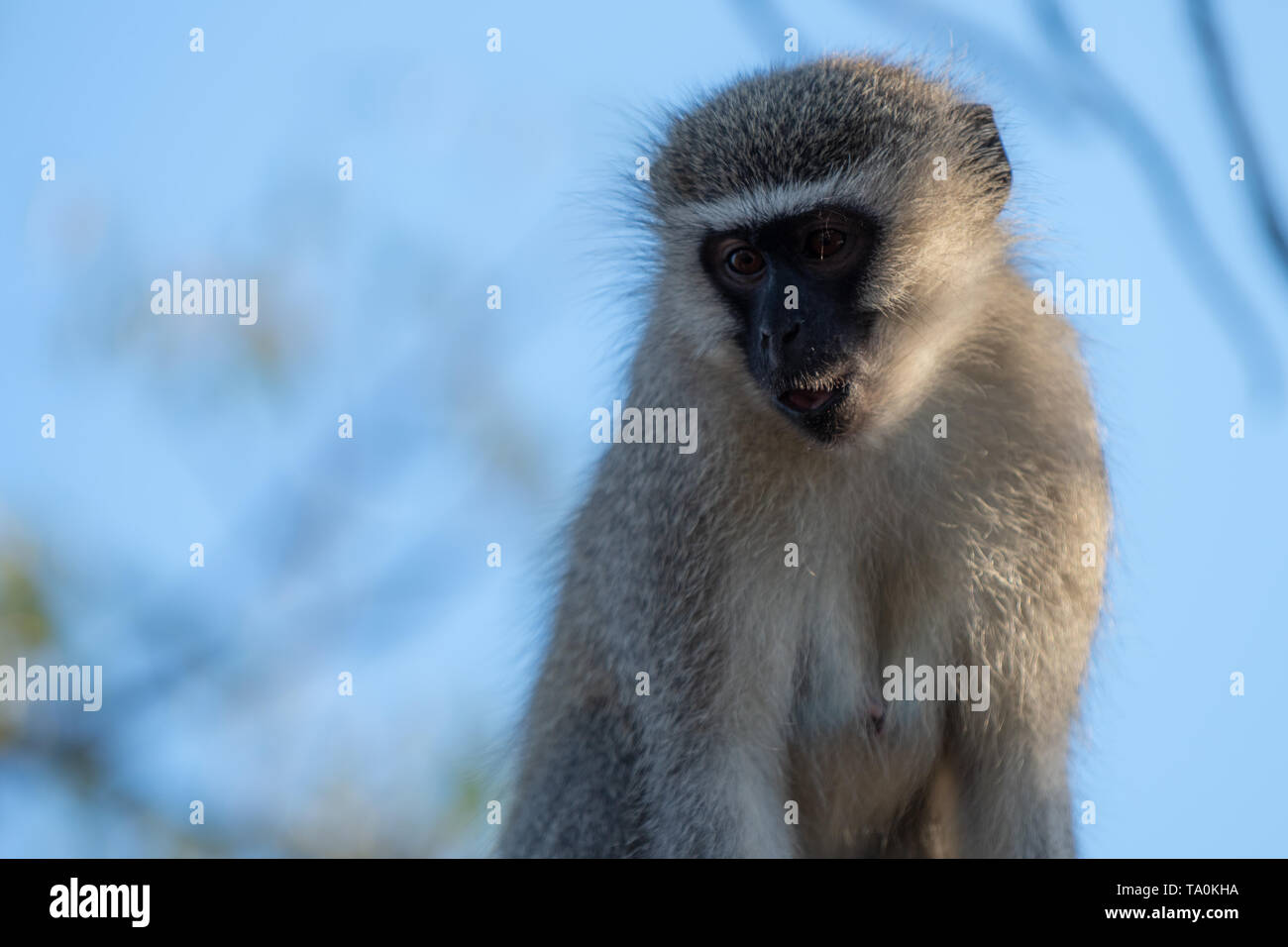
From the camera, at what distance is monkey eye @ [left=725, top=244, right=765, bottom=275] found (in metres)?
4.84

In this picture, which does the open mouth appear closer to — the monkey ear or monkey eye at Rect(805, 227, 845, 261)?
monkey eye at Rect(805, 227, 845, 261)

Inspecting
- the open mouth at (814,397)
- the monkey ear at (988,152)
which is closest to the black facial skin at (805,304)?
the open mouth at (814,397)

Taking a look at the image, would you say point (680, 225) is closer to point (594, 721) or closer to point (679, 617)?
point (679, 617)

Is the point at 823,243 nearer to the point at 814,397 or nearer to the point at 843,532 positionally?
the point at 814,397

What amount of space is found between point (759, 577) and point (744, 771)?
0.63 m

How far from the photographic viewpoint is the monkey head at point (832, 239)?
14.9ft

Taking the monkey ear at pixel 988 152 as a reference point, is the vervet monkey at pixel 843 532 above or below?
below

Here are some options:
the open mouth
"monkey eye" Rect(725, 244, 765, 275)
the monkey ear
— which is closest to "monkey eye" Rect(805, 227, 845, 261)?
"monkey eye" Rect(725, 244, 765, 275)

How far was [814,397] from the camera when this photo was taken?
4500 millimetres

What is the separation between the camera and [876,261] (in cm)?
475

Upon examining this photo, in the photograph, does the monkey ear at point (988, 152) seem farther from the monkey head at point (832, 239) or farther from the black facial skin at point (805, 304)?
the black facial skin at point (805, 304)

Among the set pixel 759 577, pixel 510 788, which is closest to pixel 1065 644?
pixel 759 577

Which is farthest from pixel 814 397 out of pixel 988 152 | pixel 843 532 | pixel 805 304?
pixel 988 152

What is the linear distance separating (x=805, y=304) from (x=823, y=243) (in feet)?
1.02
